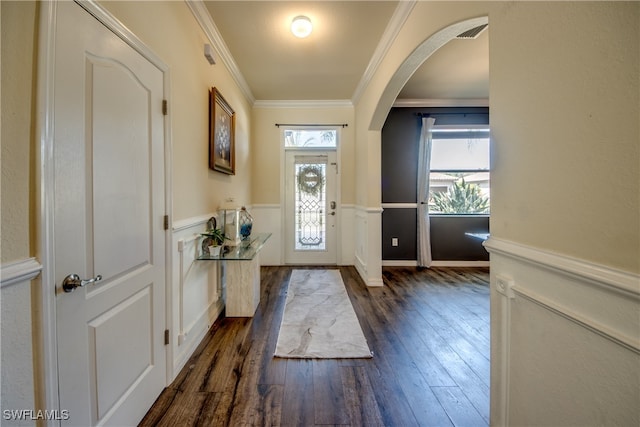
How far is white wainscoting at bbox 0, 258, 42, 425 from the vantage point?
72 centimetres

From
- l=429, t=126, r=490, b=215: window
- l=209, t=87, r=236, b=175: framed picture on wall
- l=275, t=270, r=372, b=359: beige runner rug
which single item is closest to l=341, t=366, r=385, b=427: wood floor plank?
l=275, t=270, r=372, b=359: beige runner rug

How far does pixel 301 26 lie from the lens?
2203 millimetres

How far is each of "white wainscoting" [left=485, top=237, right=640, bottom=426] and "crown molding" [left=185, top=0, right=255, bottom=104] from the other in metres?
2.61

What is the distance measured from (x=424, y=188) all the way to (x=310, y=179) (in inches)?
76.5

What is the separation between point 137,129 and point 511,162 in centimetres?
178

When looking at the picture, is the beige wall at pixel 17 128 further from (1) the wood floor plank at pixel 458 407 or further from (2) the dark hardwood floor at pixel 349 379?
(1) the wood floor plank at pixel 458 407

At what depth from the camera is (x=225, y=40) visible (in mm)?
2498

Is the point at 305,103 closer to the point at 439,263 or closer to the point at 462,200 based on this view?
the point at 462,200

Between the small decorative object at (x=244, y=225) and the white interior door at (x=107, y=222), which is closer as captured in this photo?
the white interior door at (x=107, y=222)

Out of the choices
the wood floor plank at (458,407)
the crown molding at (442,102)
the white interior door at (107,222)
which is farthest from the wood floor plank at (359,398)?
the crown molding at (442,102)

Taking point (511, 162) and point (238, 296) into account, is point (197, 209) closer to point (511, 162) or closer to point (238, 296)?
point (238, 296)

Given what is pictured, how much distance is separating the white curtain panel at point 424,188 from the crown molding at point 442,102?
0.84ft

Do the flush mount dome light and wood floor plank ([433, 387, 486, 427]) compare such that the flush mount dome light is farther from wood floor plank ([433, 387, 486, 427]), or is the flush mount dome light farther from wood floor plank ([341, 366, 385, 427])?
wood floor plank ([433, 387, 486, 427])

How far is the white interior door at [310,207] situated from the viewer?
431 cm
